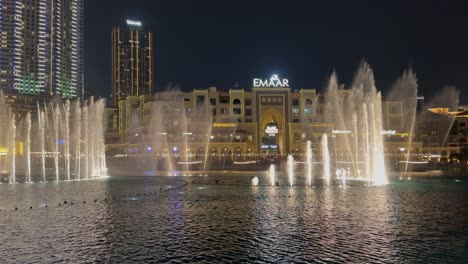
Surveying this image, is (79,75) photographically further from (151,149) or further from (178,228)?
(178,228)

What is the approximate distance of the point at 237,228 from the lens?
19.1 m

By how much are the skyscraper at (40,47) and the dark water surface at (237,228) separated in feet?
466

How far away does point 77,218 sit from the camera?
72.0 feet

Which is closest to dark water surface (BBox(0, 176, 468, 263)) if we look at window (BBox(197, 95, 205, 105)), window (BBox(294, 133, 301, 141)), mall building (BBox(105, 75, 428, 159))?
mall building (BBox(105, 75, 428, 159))

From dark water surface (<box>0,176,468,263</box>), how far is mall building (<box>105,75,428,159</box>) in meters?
89.7

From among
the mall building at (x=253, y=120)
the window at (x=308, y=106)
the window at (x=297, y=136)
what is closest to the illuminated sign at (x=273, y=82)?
the mall building at (x=253, y=120)

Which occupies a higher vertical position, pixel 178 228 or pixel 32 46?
pixel 32 46

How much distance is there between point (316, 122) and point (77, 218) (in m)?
105

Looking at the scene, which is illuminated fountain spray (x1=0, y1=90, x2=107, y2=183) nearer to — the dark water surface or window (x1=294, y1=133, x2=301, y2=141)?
the dark water surface

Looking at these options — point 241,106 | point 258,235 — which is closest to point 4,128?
point 241,106

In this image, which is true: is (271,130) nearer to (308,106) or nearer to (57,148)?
(308,106)

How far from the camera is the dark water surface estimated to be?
1465cm

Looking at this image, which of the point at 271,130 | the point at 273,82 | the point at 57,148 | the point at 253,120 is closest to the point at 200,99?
the point at 253,120

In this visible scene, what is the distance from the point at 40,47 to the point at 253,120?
8573cm
